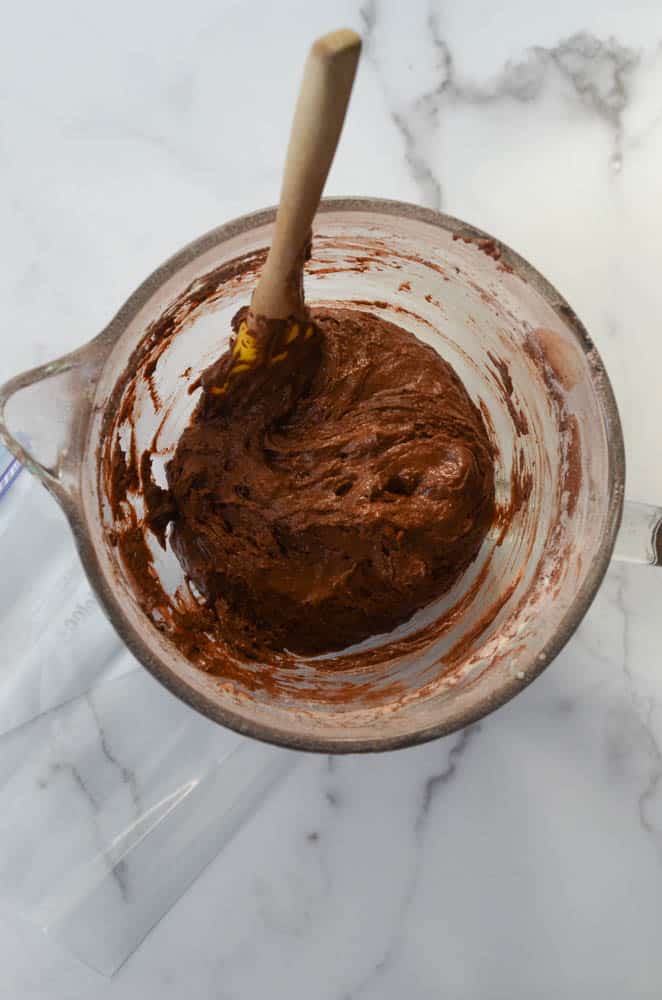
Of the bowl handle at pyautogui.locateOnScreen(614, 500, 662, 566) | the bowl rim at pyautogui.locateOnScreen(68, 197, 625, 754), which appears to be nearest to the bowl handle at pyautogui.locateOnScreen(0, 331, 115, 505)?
the bowl rim at pyautogui.locateOnScreen(68, 197, 625, 754)

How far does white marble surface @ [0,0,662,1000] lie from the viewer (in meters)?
1.52

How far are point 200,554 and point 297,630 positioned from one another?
18 cm

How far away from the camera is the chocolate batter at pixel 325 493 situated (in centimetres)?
127

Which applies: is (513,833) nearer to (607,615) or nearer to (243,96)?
(607,615)

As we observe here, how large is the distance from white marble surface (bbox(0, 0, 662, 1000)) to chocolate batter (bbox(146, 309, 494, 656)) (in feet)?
1.12

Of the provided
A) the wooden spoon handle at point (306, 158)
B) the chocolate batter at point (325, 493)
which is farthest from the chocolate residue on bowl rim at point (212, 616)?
the wooden spoon handle at point (306, 158)

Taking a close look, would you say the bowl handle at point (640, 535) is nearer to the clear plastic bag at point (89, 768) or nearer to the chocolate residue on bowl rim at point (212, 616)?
the chocolate residue on bowl rim at point (212, 616)

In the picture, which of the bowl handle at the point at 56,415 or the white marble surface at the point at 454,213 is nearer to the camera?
the bowl handle at the point at 56,415

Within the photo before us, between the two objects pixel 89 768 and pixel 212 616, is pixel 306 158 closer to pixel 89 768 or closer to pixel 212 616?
pixel 212 616

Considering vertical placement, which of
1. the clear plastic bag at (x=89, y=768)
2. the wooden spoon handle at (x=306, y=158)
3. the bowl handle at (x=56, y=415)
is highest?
the wooden spoon handle at (x=306, y=158)

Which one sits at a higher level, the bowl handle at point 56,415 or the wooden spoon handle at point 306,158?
the wooden spoon handle at point 306,158

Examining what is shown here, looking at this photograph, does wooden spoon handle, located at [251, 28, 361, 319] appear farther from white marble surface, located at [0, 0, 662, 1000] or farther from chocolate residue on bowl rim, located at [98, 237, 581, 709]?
white marble surface, located at [0, 0, 662, 1000]

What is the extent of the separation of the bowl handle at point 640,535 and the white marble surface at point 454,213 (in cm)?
27

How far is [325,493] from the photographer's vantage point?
129 centimetres
